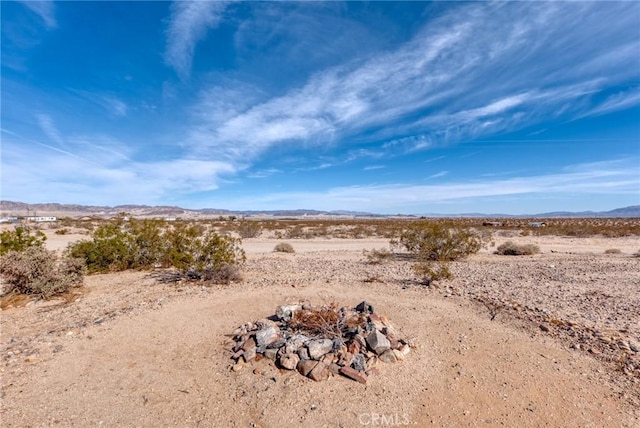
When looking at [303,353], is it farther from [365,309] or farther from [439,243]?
[439,243]

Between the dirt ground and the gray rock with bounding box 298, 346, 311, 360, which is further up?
the gray rock with bounding box 298, 346, 311, 360

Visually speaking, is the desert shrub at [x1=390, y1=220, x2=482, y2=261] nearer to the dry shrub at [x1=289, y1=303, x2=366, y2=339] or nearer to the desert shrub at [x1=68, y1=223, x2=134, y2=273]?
the dry shrub at [x1=289, y1=303, x2=366, y2=339]

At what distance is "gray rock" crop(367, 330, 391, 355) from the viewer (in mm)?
5656

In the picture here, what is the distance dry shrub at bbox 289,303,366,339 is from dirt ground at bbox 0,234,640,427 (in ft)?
3.44

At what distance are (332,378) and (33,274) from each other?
9488 millimetres

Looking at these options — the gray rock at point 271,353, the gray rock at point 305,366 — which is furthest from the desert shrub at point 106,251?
the gray rock at point 305,366

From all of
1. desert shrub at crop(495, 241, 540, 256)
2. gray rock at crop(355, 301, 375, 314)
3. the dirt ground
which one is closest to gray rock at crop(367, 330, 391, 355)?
the dirt ground

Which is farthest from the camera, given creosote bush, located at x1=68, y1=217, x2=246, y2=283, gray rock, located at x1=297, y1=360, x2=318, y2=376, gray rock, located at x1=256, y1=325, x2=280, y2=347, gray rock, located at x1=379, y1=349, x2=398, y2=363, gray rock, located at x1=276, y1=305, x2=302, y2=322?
creosote bush, located at x1=68, y1=217, x2=246, y2=283

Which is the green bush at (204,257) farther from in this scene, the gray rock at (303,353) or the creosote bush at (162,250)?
the gray rock at (303,353)

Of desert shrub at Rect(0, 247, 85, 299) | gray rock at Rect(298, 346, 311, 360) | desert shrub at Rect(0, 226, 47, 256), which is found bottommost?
gray rock at Rect(298, 346, 311, 360)

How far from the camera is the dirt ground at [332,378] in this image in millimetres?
4371

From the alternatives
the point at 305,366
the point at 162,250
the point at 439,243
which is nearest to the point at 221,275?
the point at 162,250

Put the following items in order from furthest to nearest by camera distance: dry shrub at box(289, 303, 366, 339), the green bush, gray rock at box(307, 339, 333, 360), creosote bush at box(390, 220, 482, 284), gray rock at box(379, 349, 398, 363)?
creosote bush at box(390, 220, 482, 284), the green bush, dry shrub at box(289, 303, 366, 339), gray rock at box(379, 349, 398, 363), gray rock at box(307, 339, 333, 360)

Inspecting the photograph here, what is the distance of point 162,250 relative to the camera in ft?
46.6
